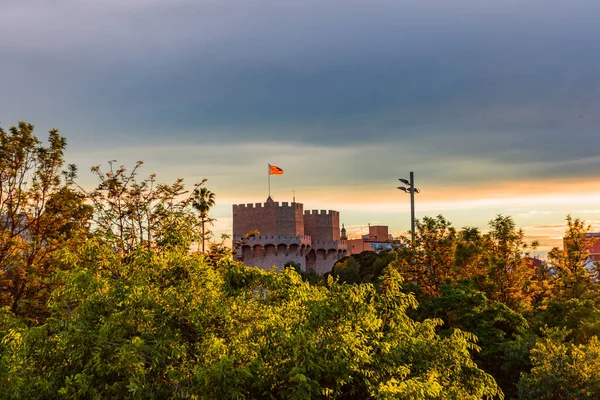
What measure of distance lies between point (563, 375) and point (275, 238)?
48.4 metres

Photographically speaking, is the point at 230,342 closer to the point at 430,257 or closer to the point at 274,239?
the point at 430,257

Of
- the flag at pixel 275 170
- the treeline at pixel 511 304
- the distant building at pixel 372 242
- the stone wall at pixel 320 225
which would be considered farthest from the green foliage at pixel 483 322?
the distant building at pixel 372 242

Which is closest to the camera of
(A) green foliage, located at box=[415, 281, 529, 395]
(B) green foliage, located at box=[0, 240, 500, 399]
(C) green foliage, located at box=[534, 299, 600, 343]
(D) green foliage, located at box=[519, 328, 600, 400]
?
(B) green foliage, located at box=[0, 240, 500, 399]

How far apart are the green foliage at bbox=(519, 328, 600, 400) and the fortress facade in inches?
1828

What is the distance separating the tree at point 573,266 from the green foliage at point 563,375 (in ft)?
35.5

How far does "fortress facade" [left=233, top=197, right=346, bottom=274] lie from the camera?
64.2 meters

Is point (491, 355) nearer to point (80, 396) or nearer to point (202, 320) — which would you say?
point (202, 320)

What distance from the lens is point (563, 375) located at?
16.5 meters

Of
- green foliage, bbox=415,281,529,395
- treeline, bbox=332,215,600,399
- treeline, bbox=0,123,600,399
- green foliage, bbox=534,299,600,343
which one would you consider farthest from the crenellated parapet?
treeline, bbox=0,123,600,399

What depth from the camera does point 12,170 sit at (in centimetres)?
2227

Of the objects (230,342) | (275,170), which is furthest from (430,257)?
(275,170)

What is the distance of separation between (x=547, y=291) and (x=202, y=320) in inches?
862

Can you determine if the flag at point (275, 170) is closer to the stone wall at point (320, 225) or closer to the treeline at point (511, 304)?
the stone wall at point (320, 225)

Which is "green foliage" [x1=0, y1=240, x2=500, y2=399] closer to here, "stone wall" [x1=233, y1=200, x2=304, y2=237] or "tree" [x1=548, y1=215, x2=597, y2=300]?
"tree" [x1=548, y1=215, x2=597, y2=300]
